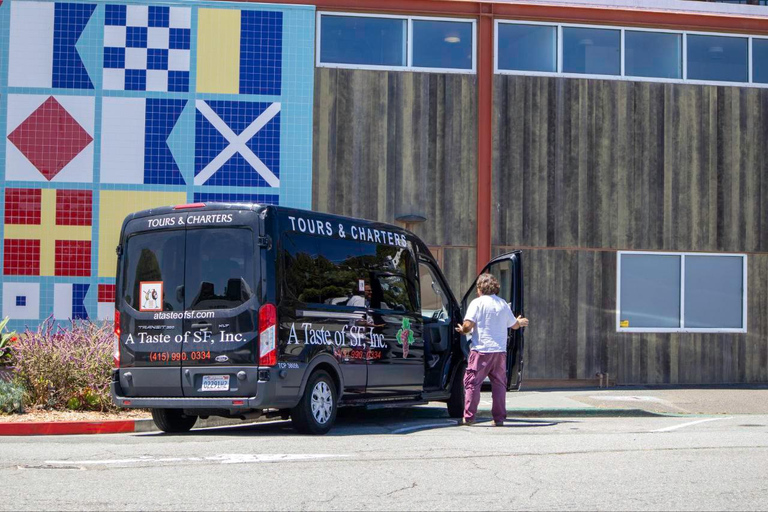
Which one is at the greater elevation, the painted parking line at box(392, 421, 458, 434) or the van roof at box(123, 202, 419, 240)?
the van roof at box(123, 202, 419, 240)

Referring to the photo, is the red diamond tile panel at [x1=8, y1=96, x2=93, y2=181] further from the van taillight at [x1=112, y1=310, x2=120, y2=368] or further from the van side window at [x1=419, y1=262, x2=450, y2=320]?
the van side window at [x1=419, y1=262, x2=450, y2=320]

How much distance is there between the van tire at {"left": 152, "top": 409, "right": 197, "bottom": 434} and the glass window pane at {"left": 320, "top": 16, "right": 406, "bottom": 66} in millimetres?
8241

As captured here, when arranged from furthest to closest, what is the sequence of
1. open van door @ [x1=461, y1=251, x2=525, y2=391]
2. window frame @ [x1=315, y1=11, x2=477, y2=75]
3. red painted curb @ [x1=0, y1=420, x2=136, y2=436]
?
window frame @ [x1=315, y1=11, x2=477, y2=75] < open van door @ [x1=461, y1=251, x2=525, y2=391] < red painted curb @ [x1=0, y1=420, x2=136, y2=436]

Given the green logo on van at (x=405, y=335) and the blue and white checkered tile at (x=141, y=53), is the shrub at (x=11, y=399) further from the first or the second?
the blue and white checkered tile at (x=141, y=53)

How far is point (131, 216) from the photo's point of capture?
11.1m

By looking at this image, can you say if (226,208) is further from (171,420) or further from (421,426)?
(421,426)

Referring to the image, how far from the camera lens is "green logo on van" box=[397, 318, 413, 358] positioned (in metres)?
12.2

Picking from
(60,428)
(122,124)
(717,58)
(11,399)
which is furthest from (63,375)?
(717,58)

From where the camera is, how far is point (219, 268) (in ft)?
34.3

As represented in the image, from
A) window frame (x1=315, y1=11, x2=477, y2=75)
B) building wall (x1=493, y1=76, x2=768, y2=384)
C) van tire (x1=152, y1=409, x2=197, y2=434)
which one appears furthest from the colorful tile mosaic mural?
van tire (x1=152, y1=409, x2=197, y2=434)

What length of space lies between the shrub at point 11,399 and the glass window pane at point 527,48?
9862mm

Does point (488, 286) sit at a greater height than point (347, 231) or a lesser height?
lesser

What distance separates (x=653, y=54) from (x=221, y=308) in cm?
1117

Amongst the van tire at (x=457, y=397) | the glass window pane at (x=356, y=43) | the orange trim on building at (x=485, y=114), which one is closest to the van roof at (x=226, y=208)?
the van tire at (x=457, y=397)
